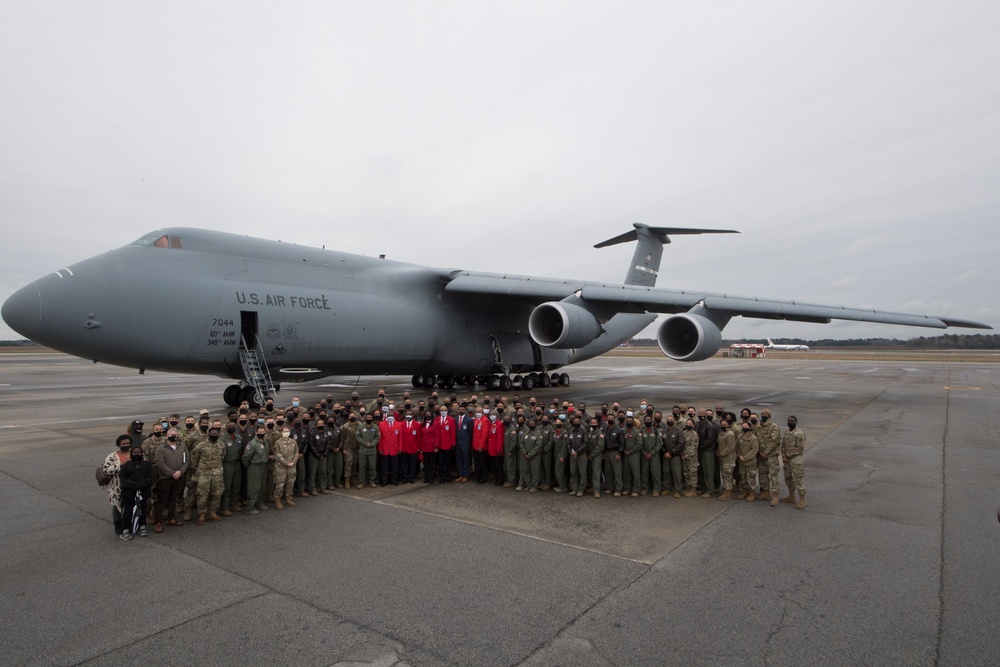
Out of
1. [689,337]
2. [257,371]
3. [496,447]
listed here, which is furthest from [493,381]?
[496,447]

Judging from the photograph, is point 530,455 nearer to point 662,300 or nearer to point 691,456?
point 691,456

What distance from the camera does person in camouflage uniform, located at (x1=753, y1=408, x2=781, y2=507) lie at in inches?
249

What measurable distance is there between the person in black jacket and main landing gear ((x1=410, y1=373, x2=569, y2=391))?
14032 mm

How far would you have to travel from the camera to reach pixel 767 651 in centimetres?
328

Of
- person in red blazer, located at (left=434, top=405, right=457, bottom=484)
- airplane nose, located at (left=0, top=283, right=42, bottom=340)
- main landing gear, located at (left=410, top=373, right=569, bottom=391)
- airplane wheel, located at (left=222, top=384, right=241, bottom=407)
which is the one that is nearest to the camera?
person in red blazer, located at (left=434, top=405, right=457, bottom=484)

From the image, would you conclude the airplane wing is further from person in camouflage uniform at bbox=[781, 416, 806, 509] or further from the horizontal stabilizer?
person in camouflage uniform at bbox=[781, 416, 806, 509]

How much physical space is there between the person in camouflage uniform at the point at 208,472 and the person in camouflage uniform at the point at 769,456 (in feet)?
19.0

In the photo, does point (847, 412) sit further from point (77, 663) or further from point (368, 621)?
point (77, 663)

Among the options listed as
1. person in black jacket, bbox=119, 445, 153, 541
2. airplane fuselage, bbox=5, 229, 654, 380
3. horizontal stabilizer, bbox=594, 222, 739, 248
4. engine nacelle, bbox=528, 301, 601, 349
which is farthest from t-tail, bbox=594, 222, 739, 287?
person in black jacket, bbox=119, 445, 153, 541

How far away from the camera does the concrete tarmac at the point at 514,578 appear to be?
333cm

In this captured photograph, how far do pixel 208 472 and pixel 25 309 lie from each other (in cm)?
Result: 693

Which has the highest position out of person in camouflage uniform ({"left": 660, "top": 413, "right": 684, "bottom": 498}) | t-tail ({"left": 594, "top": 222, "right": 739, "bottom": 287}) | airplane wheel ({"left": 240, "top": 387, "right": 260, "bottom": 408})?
t-tail ({"left": 594, "top": 222, "right": 739, "bottom": 287})

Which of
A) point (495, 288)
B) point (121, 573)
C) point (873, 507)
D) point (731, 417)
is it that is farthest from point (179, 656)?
point (495, 288)

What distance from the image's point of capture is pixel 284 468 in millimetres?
6293
